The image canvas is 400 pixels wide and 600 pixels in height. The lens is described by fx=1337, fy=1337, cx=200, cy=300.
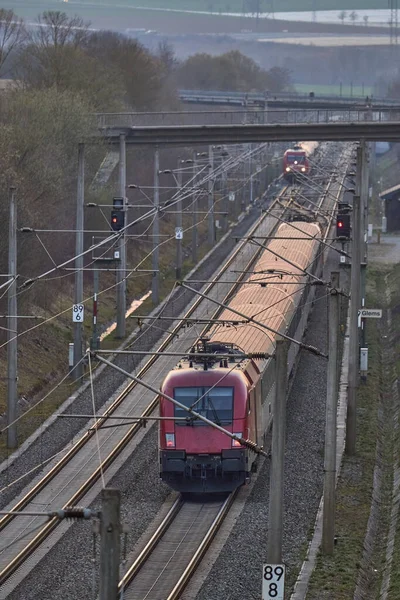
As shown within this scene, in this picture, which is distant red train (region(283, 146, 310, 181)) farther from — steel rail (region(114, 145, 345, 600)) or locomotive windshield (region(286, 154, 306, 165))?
steel rail (region(114, 145, 345, 600))

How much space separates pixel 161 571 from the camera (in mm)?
21031

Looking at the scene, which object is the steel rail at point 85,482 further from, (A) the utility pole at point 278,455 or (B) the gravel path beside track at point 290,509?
(B) the gravel path beside track at point 290,509

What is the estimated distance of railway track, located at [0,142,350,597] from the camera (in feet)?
71.2

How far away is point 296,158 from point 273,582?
65.9 metres

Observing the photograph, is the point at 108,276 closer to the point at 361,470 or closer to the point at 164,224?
the point at 164,224

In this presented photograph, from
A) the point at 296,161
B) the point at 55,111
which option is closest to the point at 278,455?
the point at 55,111

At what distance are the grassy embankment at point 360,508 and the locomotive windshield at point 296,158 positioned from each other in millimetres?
42187

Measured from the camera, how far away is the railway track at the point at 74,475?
21.7m

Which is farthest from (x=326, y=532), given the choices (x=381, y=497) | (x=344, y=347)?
(x=344, y=347)

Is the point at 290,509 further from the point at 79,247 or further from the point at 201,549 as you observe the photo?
the point at 79,247

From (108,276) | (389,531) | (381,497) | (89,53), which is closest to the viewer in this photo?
(389,531)

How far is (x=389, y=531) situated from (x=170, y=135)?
28.4 metres

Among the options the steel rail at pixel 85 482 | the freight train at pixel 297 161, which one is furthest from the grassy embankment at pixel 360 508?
the freight train at pixel 297 161

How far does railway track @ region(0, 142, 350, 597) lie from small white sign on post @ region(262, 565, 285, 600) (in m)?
3.10
